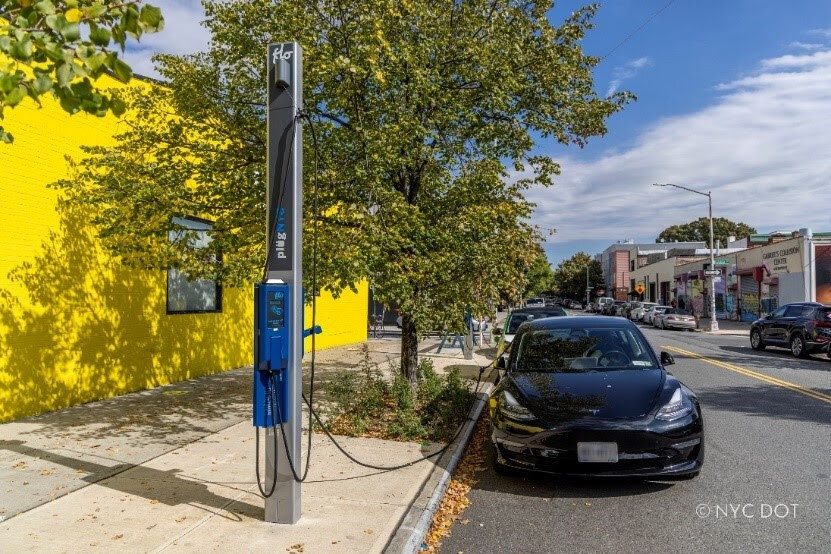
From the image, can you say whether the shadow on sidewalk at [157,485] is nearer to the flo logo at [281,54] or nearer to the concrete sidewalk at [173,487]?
the concrete sidewalk at [173,487]

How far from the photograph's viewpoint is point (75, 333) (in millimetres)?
8578

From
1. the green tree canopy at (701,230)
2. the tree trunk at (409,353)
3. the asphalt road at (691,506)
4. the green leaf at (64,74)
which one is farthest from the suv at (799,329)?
the green tree canopy at (701,230)

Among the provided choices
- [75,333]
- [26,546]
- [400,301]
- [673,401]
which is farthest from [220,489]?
[75,333]

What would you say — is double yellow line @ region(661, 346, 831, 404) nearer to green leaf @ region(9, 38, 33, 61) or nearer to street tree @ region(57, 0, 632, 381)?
street tree @ region(57, 0, 632, 381)

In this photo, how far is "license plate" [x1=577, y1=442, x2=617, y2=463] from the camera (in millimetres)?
5016

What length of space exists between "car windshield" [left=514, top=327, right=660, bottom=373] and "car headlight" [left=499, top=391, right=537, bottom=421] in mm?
668

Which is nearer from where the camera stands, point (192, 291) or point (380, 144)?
point (380, 144)

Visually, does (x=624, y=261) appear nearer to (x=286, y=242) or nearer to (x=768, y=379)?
(x=768, y=379)

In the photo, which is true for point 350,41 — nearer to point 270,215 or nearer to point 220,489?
point 270,215

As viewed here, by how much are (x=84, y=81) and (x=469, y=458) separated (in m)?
5.30

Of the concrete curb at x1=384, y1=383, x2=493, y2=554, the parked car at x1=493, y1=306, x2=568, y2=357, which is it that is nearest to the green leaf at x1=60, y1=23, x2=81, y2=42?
the concrete curb at x1=384, y1=383, x2=493, y2=554

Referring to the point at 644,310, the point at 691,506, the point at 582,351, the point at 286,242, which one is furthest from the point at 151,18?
the point at 644,310

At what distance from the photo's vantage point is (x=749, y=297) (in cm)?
4012

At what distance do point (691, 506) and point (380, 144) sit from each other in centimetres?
450
